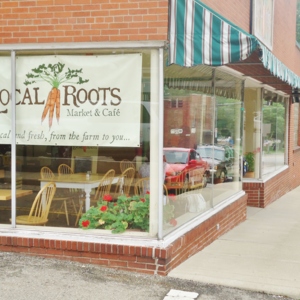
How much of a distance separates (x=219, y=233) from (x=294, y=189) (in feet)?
31.2

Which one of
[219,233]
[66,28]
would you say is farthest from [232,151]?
[66,28]

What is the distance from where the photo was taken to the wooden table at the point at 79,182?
24.2 feet

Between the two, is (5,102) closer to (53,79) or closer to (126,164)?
(53,79)

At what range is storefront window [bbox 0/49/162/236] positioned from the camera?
6.72 meters

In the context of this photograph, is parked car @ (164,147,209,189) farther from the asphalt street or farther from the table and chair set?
the asphalt street

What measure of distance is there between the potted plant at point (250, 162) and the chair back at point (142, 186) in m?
6.61

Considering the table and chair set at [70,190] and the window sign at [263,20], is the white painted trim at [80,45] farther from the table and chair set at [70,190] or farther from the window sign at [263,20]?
the window sign at [263,20]

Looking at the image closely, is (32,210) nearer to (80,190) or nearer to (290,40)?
(80,190)

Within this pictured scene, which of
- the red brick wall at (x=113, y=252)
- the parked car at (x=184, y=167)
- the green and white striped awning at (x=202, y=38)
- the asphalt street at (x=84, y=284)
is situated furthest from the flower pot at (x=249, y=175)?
the asphalt street at (x=84, y=284)

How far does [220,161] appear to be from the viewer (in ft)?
32.2

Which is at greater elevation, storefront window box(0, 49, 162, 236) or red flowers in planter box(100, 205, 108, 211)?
storefront window box(0, 49, 162, 236)

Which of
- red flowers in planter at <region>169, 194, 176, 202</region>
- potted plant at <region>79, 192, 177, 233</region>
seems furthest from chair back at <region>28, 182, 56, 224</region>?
red flowers in planter at <region>169, 194, 176, 202</region>

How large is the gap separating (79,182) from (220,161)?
3.17 metres

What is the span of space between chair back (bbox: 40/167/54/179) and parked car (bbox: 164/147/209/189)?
148 cm
